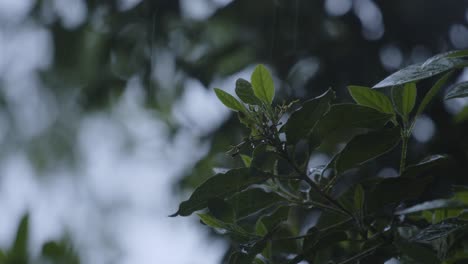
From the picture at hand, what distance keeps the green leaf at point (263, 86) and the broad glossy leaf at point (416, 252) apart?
0.31 ft

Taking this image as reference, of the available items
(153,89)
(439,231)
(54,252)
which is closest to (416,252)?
(439,231)

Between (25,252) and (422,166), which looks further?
(25,252)

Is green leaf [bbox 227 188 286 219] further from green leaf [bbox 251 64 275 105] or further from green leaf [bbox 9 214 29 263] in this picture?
green leaf [bbox 9 214 29 263]

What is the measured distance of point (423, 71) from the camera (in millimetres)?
290

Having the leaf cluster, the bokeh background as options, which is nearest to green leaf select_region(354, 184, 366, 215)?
the leaf cluster

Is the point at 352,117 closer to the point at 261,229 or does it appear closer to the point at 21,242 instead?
the point at 261,229

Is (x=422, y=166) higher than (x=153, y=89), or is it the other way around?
(x=153, y=89)

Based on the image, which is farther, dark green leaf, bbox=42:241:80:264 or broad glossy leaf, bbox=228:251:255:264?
dark green leaf, bbox=42:241:80:264

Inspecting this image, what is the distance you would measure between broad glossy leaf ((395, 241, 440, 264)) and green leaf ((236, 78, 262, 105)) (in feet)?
0.32

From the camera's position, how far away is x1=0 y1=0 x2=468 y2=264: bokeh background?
0.81 m

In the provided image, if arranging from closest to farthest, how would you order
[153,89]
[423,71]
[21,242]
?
[423,71], [21,242], [153,89]

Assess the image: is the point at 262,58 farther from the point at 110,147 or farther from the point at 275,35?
the point at 110,147

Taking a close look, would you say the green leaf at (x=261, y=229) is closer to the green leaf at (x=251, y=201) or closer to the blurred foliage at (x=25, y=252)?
the green leaf at (x=251, y=201)

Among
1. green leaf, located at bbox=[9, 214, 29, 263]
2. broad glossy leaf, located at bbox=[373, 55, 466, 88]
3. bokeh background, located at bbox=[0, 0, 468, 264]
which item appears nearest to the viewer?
broad glossy leaf, located at bbox=[373, 55, 466, 88]
